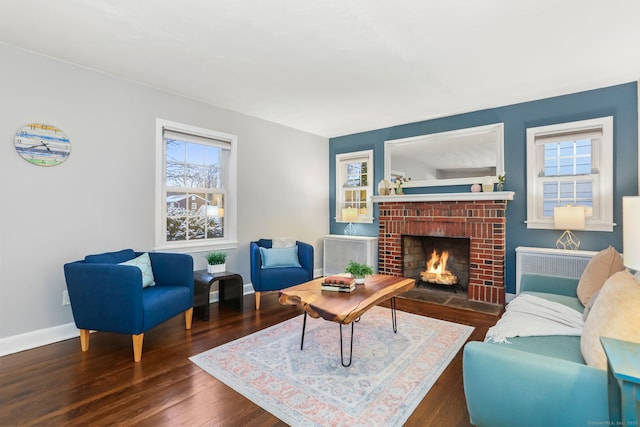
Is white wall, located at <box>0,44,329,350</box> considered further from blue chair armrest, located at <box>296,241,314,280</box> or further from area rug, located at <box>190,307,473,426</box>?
area rug, located at <box>190,307,473,426</box>

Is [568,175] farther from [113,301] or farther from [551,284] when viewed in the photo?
[113,301]

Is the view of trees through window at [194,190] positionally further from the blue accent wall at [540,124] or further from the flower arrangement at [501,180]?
the flower arrangement at [501,180]

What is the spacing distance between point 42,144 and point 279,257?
8.34 feet

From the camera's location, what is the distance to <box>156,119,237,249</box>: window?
141 inches

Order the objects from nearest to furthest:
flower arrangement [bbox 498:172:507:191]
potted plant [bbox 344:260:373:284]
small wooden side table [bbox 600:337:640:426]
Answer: small wooden side table [bbox 600:337:640:426], potted plant [bbox 344:260:373:284], flower arrangement [bbox 498:172:507:191]

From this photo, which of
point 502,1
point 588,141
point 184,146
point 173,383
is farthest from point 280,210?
point 588,141

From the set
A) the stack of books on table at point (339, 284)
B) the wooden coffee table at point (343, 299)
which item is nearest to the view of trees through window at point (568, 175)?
the wooden coffee table at point (343, 299)

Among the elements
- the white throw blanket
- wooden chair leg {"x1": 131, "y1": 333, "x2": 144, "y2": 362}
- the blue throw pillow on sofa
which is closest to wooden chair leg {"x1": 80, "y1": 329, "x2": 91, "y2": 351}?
wooden chair leg {"x1": 131, "y1": 333, "x2": 144, "y2": 362}

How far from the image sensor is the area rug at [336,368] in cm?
180

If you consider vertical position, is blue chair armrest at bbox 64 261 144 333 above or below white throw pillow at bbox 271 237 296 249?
below

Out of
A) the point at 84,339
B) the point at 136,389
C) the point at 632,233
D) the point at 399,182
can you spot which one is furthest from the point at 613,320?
the point at 399,182

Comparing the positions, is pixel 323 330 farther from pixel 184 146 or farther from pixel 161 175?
pixel 184 146

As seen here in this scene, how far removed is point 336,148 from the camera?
5672 mm

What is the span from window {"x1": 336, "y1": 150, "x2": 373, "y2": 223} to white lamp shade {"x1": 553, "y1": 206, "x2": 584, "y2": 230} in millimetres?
2521
